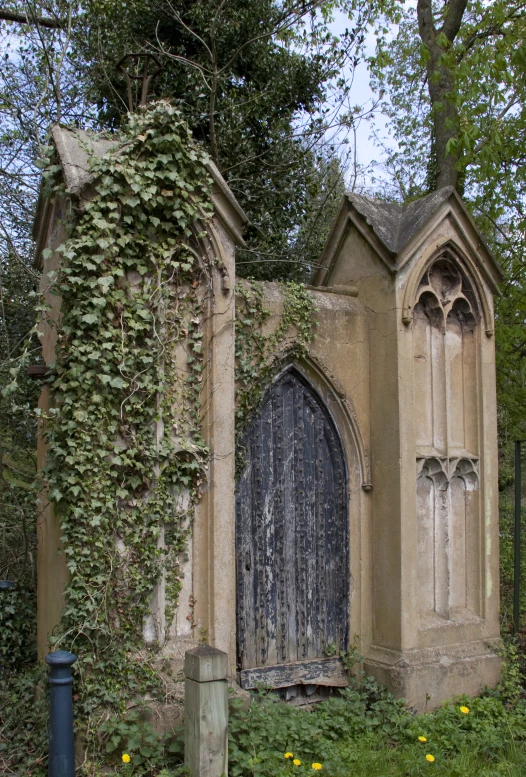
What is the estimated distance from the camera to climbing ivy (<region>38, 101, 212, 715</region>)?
14.5 feet

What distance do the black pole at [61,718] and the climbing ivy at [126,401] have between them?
0.95 feet

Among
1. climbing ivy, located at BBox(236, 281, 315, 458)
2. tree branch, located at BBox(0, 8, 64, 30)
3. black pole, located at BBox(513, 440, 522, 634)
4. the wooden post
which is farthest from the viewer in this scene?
tree branch, located at BBox(0, 8, 64, 30)

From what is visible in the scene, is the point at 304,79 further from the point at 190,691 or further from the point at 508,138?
the point at 190,691

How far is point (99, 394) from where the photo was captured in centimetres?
456

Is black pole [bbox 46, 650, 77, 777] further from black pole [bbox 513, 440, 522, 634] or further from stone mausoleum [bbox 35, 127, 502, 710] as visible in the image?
black pole [bbox 513, 440, 522, 634]

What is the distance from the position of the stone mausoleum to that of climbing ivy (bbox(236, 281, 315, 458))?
3.8 inches

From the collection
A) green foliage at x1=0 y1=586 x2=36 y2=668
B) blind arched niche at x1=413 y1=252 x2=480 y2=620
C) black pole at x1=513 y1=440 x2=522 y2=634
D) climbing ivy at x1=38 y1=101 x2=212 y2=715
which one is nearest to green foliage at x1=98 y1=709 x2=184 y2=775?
climbing ivy at x1=38 y1=101 x2=212 y2=715

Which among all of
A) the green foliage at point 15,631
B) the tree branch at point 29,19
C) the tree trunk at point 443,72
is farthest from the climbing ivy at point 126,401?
the tree trunk at point 443,72

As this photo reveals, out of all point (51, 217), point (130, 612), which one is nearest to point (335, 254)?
point (51, 217)

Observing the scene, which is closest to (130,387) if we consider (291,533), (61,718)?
(61,718)

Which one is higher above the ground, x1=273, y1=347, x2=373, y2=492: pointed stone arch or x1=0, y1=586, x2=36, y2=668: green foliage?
x1=273, y1=347, x2=373, y2=492: pointed stone arch

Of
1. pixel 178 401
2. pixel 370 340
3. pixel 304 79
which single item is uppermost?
pixel 304 79

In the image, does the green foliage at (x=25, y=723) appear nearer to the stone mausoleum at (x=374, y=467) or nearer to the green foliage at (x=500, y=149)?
the stone mausoleum at (x=374, y=467)

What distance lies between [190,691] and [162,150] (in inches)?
135
